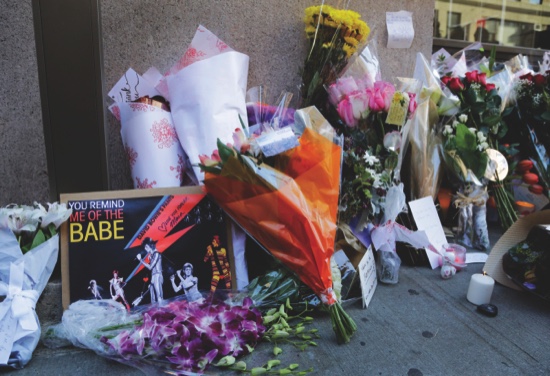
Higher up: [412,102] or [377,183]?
[412,102]

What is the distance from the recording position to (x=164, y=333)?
165 cm

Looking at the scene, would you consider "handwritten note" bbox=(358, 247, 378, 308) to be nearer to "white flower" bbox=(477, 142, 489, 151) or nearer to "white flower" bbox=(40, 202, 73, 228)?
"white flower" bbox=(477, 142, 489, 151)

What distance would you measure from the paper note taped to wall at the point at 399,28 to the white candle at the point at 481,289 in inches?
75.9

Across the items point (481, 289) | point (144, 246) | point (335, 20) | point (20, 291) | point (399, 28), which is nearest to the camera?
point (20, 291)

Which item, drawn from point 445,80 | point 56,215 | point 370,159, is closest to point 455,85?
point 445,80

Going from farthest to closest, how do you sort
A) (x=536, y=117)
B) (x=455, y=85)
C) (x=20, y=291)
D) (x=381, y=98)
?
(x=536, y=117) < (x=455, y=85) < (x=381, y=98) < (x=20, y=291)

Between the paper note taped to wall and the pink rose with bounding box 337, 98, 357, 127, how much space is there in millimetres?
1099

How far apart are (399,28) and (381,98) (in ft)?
3.88

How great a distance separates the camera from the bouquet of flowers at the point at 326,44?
2611 mm

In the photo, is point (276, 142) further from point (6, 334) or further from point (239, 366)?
point (6, 334)

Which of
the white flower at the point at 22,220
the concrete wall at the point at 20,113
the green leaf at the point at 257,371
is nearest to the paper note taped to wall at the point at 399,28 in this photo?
the concrete wall at the point at 20,113

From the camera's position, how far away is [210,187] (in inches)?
78.5

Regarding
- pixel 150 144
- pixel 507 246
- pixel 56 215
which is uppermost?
pixel 150 144

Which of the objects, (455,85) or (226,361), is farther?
(455,85)
